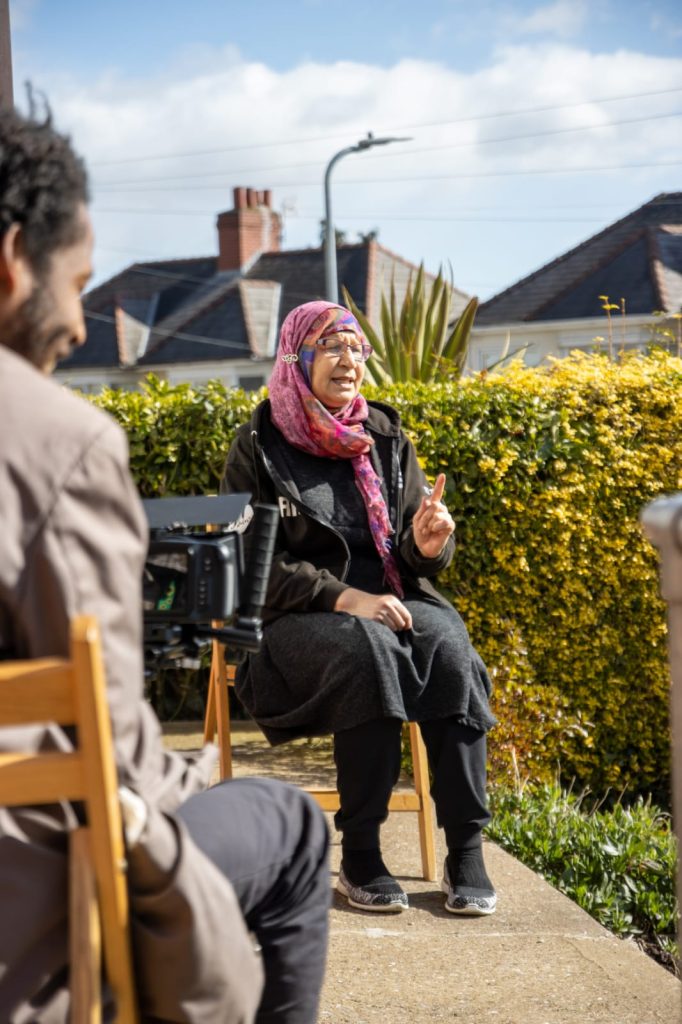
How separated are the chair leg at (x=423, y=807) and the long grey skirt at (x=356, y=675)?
0.26 meters

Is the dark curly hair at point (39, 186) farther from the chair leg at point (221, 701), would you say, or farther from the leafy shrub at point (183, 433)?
the leafy shrub at point (183, 433)

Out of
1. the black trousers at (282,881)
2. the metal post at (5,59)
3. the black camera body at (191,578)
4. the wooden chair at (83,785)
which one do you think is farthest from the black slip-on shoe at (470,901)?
the metal post at (5,59)

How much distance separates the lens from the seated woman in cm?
374

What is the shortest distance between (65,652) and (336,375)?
2.75m

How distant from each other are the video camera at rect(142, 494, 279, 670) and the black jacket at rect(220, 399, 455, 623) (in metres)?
1.43

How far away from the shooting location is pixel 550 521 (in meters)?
5.84

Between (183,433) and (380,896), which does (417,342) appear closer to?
(183,433)

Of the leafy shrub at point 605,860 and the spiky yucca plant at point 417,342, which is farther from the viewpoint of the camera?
the spiky yucca plant at point 417,342

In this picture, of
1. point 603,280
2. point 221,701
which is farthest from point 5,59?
point 603,280

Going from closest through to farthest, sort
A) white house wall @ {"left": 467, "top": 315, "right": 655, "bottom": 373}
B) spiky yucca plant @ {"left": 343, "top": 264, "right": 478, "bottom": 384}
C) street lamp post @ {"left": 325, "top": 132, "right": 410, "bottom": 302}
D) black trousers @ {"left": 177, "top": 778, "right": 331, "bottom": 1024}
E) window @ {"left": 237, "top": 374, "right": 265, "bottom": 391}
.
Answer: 1. black trousers @ {"left": 177, "top": 778, "right": 331, "bottom": 1024}
2. spiky yucca plant @ {"left": 343, "top": 264, "right": 478, "bottom": 384}
3. street lamp post @ {"left": 325, "top": 132, "right": 410, "bottom": 302}
4. white house wall @ {"left": 467, "top": 315, "right": 655, "bottom": 373}
5. window @ {"left": 237, "top": 374, "right": 265, "bottom": 391}

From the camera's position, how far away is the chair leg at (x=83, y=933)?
1.59 meters

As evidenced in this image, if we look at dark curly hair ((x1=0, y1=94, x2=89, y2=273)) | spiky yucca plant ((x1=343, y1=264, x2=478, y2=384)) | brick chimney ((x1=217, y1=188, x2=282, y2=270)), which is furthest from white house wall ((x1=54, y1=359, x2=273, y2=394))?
dark curly hair ((x1=0, y1=94, x2=89, y2=273))

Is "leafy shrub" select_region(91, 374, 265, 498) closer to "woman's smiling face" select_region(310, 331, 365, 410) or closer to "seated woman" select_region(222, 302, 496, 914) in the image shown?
"seated woman" select_region(222, 302, 496, 914)

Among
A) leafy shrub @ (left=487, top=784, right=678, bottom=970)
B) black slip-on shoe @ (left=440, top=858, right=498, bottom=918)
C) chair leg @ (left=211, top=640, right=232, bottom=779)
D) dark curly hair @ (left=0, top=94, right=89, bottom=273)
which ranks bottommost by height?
leafy shrub @ (left=487, top=784, right=678, bottom=970)
